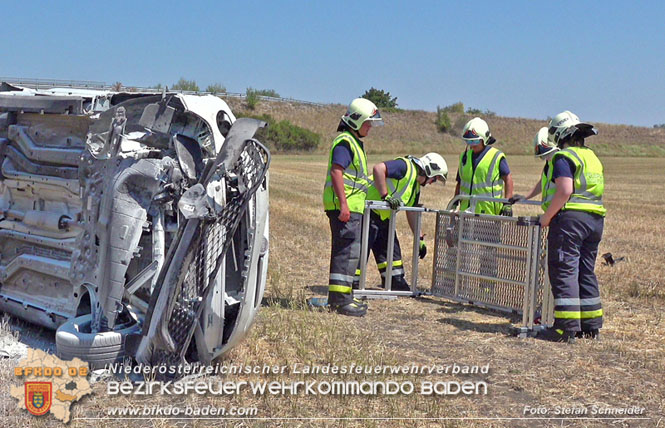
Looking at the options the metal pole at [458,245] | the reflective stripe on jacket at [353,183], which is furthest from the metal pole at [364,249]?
the metal pole at [458,245]

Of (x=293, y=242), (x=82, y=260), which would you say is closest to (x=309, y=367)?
(x=82, y=260)

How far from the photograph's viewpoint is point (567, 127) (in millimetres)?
6668

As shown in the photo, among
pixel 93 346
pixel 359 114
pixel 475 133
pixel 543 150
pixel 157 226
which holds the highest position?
pixel 359 114

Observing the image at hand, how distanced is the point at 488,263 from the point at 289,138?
44.8 metres

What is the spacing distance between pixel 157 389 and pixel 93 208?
1.26 meters

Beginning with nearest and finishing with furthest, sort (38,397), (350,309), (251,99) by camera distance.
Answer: (38,397) → (350,309) → (251,99)

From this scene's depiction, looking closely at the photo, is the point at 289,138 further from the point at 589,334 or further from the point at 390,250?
the point at 589,334

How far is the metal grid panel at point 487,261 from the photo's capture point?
7.00 metres

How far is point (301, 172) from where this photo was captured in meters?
30.6

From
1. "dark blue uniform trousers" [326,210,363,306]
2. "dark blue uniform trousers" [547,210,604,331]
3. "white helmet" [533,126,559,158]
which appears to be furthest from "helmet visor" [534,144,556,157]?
"dark blue uniform trousers" [326,210,363,306]

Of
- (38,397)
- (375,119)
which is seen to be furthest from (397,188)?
(38,397)

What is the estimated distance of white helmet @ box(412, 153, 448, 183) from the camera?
8.17m

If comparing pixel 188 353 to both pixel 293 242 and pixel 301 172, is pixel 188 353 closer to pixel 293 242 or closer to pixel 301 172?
pixel 293 242

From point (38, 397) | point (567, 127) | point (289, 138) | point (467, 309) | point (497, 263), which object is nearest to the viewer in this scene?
point (38, 397)
